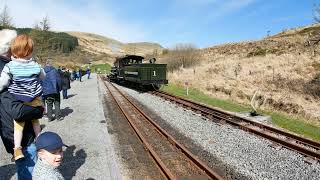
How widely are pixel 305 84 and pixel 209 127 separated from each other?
1491 cm

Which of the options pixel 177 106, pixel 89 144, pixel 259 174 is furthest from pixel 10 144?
pixel 177 106

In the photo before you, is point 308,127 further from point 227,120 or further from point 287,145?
point 287,145

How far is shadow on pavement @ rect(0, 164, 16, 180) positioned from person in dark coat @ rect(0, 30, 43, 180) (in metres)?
2.08

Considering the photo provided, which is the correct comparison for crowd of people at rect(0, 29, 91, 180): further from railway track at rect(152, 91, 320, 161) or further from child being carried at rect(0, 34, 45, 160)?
railway track at rect(152, 91, 320, 161)

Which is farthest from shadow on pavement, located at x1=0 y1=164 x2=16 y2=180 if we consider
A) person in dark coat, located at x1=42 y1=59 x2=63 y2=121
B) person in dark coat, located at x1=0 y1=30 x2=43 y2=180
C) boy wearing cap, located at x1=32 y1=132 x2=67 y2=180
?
person in dark coat, located at x1=42 y1=59 x2=63 y2=121

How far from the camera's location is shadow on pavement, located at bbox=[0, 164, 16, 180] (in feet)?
22.7

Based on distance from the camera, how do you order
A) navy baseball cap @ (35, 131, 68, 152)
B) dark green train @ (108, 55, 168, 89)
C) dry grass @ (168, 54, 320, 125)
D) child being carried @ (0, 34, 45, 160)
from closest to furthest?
navy baseball cap @ (35, 131, 68, 152) → child being carried @ (0, 34, 45, 160) → dry grass @ (168, 54, 320, 125) → dark green train @ (108, 55, 168, 89)

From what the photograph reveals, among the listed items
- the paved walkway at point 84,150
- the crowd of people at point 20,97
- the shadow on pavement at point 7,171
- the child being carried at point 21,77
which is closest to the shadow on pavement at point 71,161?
the paved walkway at point 84,150

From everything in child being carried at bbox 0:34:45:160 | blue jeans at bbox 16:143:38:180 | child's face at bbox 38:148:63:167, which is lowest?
blue jeans at bbox 16:143:38:180

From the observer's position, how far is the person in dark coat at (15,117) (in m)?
4.70

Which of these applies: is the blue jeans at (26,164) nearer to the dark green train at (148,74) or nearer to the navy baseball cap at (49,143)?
the navy baseball cap at (49,143)

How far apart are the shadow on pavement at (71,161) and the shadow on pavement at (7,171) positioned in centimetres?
88

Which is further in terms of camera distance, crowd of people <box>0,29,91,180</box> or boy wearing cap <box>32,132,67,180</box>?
crowd of people <box>0,29,91,180</box>

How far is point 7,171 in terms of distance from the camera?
7211 mm
